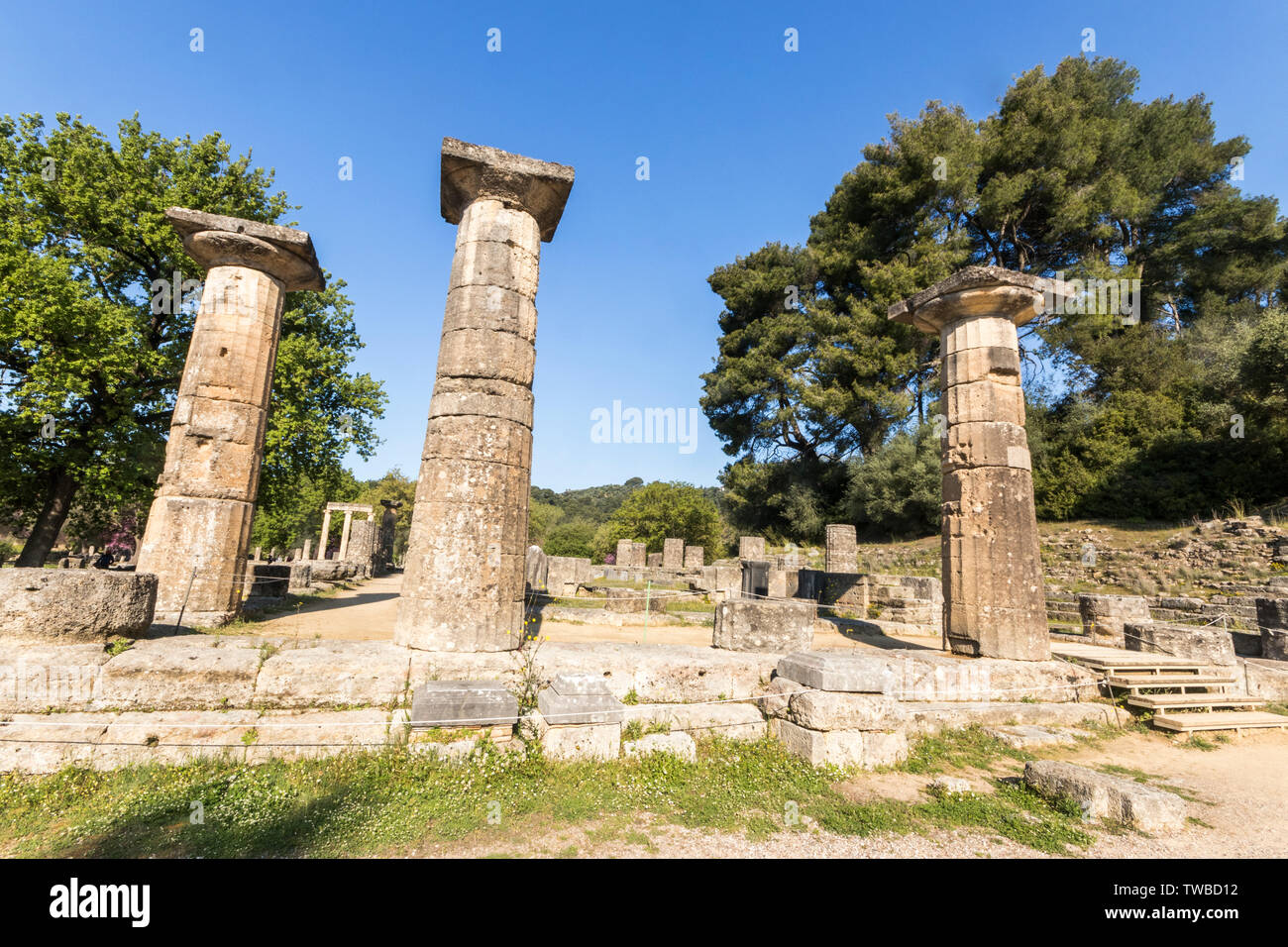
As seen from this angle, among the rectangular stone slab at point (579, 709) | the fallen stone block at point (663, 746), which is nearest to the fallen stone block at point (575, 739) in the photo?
the rectangular stone slab at point (579, 709)

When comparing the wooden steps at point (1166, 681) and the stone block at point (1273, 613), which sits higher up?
the stone block at point (1273, 613)

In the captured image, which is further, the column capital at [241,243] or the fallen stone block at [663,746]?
the column capital at [241,243]

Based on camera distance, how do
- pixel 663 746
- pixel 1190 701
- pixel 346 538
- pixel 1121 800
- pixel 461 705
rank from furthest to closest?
pixel 346 538 < pixel 1190 701 < pixel 663 746 < pixel 461 705 < pixel 1121 800

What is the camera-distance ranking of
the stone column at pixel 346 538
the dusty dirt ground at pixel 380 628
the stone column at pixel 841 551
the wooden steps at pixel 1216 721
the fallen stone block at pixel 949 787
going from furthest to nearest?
the stone column at pixel 346 538, the stone column at pixel 841 551, the dusty dirt ground at pixel 380 628, the wooden steps at pixel 1216 721, the fallen stone block at pixel 949 787

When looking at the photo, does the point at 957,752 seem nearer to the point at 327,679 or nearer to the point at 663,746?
the point at 663,746

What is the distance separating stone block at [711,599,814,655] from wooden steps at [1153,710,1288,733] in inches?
164

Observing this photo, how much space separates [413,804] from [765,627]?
4732 millimetres

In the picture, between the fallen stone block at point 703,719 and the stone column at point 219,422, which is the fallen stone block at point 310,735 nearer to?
the fallen stone block at point 703,719

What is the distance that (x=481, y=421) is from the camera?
18.5 ft

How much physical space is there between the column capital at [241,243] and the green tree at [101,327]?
6500 millimetres

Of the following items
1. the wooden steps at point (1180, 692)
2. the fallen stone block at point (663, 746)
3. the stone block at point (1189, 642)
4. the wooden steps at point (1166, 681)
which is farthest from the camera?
the stone block at point (1189, 642)

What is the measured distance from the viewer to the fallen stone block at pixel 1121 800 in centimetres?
392

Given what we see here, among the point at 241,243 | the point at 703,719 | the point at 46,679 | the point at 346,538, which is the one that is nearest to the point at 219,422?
the point at 241,243

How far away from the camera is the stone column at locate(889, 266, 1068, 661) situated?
7.47 metres
